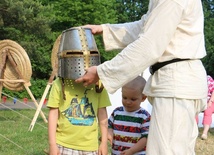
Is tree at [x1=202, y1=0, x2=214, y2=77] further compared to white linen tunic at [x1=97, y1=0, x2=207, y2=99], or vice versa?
tree at [x1=202, y1=0, x2=214, y2=77]

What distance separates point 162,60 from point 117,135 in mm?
1194

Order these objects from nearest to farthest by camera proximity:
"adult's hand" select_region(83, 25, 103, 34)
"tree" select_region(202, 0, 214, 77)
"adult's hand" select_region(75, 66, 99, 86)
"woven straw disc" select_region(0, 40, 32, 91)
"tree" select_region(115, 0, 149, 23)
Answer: "adult's hand" select_region(75, 66, 99, 86), "adult's hand" select_region(83, 25, 103, 34), "woven straw disc" select_region(0, 40, 32, 91), "tree" select_region(202, 0, 214, 77), "tree" select_region(115, 0, 149, 23)

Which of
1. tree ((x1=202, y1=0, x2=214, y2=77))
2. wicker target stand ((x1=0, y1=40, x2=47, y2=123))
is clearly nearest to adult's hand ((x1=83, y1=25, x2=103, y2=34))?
wicker target stand ((x1=0, y1=40, x2=47, y2=123))

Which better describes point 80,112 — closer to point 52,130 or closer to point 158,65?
point 52,130

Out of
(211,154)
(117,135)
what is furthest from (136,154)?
(211,154)

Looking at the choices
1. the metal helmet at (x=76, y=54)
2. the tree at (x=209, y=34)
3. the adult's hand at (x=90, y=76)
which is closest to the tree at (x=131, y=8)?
the tree at (x=209, y=34)

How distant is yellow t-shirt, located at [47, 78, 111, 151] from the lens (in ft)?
11.0

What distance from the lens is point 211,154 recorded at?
270 inches

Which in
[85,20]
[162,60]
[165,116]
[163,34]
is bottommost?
[85,20]

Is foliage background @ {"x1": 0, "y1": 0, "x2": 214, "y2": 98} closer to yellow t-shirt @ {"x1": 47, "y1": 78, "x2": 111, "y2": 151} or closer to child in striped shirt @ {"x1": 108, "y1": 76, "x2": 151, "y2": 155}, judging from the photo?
child in striped shirt @ {"x1": 108, "y1": 76, "x2": 151, "y2": 155}

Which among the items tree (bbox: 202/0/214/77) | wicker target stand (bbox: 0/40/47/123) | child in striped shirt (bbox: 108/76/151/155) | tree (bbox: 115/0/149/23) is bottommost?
tree (bbox: 202/0/214/77)

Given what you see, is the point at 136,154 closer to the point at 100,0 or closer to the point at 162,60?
the point at 162,60

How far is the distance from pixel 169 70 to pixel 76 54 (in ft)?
2.36

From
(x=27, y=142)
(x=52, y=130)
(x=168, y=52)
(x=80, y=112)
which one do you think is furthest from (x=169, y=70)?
(x=27, y=142)
